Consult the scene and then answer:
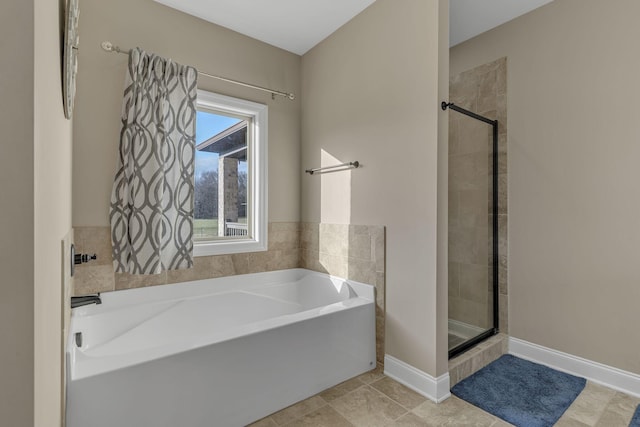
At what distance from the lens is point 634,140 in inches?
76.4

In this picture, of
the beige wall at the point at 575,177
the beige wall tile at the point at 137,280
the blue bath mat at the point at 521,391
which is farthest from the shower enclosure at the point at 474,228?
the beige wall tile at the point at 137,280

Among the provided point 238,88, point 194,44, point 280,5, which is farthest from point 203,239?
point 280,5

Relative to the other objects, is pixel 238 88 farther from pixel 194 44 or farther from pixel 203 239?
pixel 203 239

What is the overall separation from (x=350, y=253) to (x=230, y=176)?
4.17 ft

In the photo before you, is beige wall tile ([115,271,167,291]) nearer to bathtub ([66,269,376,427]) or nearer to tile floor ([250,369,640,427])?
bathtub ([66,269,376,427])

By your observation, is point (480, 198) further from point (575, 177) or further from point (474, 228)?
point (575, 177)

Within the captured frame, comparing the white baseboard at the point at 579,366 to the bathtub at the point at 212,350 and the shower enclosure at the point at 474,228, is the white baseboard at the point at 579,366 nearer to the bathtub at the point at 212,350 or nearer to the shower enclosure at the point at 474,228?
the shower enclosure at the point at 474,228

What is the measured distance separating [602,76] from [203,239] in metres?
3.09

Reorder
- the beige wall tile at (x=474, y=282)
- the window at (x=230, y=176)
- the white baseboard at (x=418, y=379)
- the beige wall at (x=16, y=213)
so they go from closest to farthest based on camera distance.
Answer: the beige wall at (x=16, y=213) → the white baseboard at (x=418, y=379) → the beige wall tile at (x=474, y=282) → the window at (x=230, y=176)

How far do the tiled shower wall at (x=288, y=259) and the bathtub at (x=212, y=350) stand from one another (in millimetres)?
67

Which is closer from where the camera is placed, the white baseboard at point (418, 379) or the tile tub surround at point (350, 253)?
the white baseboard at point (418, 379)

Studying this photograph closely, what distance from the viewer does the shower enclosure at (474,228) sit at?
2.31m

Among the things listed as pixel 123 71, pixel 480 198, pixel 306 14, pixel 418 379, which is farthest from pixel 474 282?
pixel 123 71

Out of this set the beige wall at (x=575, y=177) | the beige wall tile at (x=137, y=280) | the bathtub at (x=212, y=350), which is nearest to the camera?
the bathtub at (x=212, y=350)
